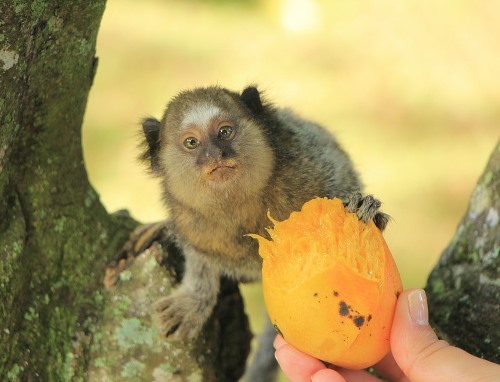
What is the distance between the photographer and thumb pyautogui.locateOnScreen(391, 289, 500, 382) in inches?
79.4

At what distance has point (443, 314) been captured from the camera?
8.67ft

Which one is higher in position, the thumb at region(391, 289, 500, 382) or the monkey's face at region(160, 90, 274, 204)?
the monkey's face at region(160, 90, 274, 204)

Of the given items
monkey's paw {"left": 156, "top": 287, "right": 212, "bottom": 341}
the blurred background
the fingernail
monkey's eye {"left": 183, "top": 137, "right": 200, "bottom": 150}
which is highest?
the blurred background

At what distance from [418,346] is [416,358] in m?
0.03

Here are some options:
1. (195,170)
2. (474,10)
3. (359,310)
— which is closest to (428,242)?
(474,10)

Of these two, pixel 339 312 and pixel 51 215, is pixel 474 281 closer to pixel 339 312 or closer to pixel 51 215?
pixel 339 312

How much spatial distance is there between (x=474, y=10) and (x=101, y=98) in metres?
3.37

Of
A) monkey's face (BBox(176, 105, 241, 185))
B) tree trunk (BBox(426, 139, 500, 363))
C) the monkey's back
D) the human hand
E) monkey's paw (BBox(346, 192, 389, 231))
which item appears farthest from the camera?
the monkey's back

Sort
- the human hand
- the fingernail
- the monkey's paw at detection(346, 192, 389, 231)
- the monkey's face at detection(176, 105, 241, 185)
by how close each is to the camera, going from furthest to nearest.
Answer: the monkey's face at detection(176, 105, 241, 185) < the monkey's paw at detection(346, 192, 389, 231) < the fingernail < the human hand

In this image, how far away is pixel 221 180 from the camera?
2621 millimetres

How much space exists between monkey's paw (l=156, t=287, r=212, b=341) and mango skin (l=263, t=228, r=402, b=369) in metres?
0.64

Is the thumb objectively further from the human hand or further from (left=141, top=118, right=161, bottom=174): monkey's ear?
(left=141, top=118, right=161, bottom=174): monkey's ear

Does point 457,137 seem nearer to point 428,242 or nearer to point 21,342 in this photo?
point 428,242

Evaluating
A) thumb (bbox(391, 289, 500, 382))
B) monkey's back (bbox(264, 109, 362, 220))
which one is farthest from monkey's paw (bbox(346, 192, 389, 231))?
monkey's back (bbox(264, 109, 362, 220))
